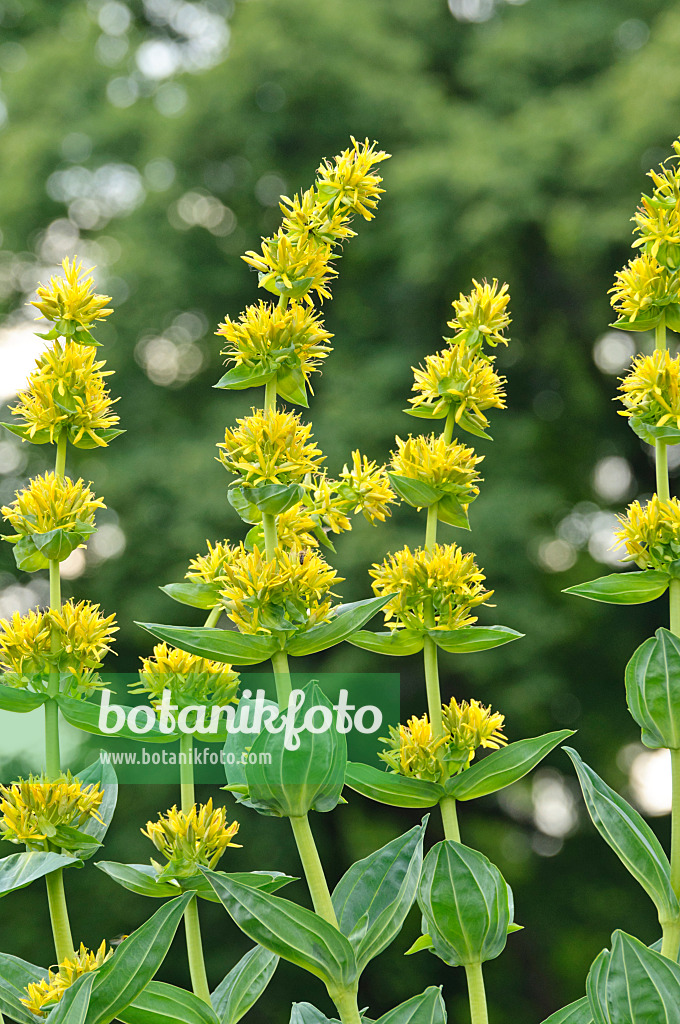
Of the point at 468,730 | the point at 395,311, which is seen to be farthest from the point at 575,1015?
the point at 395,311

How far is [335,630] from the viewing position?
0.59m

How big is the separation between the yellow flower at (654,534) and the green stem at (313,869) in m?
0.27

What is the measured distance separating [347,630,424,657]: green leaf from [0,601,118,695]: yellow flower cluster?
0.15 m

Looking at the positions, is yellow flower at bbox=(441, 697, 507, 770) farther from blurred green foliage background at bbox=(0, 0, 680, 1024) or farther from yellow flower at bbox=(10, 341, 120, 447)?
blurred green foliage background at bbox=(0, 0, 680, 1024)

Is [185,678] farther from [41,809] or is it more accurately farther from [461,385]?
[461,385]

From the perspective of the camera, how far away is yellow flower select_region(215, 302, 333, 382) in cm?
62

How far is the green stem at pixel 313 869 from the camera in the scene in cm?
58

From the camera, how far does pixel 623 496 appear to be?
5984 millimetres

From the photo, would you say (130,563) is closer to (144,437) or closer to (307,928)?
(144,437)

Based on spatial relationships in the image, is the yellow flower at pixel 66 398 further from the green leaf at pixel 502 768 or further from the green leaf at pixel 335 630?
the green leaf at pixel 502 768

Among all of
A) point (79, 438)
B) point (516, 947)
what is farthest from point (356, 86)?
point (79, 438)

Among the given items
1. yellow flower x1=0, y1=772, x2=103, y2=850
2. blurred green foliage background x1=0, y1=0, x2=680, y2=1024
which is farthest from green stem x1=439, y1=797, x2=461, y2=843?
blurred green foliage background x1=0, y1=0, x2=680, y2=1024

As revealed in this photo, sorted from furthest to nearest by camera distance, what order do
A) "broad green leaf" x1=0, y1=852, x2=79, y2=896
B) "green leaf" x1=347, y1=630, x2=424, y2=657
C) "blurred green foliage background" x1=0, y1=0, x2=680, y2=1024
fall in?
1. "blurred green foliage background" x1=0, y1=0, x2=680, y2=1024
2. "green leaf" x1=347, y1=630, x2=424, y2=657
3. "broad green leaf" x1=0, y1=852, x2=79, y2=896

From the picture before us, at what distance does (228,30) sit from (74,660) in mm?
6330
